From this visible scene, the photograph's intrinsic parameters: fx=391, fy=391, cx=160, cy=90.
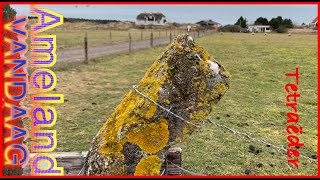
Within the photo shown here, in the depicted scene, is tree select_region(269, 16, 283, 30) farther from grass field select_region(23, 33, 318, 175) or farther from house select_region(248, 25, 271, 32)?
grass field select_region(23, 33, 318, 175)

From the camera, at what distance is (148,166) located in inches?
149

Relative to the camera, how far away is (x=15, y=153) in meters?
4.02

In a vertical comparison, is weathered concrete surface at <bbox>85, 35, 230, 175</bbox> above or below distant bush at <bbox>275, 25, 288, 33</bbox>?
below

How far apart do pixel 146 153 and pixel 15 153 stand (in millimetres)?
1379

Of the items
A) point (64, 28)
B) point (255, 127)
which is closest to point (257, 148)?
point (255, 127)

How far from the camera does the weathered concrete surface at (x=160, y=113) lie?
372 cm

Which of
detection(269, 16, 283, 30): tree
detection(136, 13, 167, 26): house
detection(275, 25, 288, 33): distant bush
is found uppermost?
detection(136, 13, 167, 26): house

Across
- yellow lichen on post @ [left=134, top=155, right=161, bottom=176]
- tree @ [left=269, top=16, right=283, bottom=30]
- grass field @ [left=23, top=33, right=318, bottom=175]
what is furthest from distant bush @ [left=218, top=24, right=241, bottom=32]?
yellow lichen on post @ [left=134, top=155, right=161, bottom=176]

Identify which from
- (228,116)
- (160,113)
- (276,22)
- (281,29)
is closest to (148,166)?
(160,113)

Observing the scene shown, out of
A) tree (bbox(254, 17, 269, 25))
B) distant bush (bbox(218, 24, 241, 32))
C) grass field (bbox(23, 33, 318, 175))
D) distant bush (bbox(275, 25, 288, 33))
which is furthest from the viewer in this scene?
distant bush (bbox(218, 24, 241, 32))

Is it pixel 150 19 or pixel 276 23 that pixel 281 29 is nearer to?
pixel 276 23

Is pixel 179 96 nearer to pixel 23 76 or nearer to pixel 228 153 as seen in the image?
pixel 23 76

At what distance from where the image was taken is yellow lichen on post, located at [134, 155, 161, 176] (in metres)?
3.76

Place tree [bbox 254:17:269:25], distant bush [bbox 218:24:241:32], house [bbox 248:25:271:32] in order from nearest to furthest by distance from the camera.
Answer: house [bbox 248:25:271:32]
tree [bbox 254:17:269:25]
distant bush [bbox 218:24:241:32]
